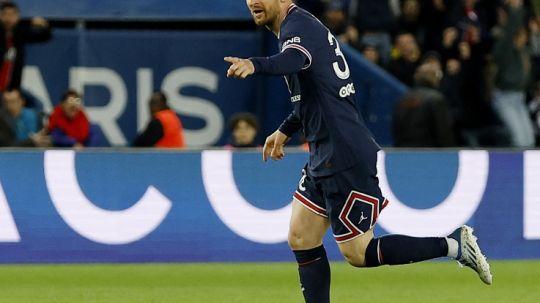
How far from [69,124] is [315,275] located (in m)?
6.74

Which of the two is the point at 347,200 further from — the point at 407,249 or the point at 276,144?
the point at 276,144

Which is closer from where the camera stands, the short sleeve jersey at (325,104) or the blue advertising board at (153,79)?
the short sleeve jersey at (325,104)

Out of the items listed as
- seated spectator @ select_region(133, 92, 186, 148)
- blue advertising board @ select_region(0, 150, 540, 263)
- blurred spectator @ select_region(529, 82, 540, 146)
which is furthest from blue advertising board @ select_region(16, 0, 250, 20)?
blue advertising board @ select_region(0, 150, 540, 263)

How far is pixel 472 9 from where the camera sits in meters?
15.8

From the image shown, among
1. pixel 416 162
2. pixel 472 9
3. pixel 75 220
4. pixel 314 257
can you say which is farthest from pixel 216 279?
pixel 472 9

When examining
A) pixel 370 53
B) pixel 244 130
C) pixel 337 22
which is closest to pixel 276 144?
pixel 244 130

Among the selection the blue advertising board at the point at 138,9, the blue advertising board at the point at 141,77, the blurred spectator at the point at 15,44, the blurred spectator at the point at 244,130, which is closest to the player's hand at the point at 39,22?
the blurred spectator at the point at 15,44

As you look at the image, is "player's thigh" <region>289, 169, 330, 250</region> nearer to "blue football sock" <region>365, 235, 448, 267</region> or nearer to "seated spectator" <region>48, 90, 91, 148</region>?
"blue football sock" <region>365, 235, 448, 267</region>

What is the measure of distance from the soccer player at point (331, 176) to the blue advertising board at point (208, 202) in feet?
11.9

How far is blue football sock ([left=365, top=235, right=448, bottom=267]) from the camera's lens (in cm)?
755

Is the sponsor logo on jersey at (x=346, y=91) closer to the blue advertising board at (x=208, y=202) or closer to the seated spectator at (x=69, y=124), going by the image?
the blue advertising board at (x=208, y=202)

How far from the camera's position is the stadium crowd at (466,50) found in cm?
1519

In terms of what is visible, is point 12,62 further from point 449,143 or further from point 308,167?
point 308,167

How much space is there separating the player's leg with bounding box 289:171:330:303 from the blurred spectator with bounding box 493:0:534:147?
781 cm
